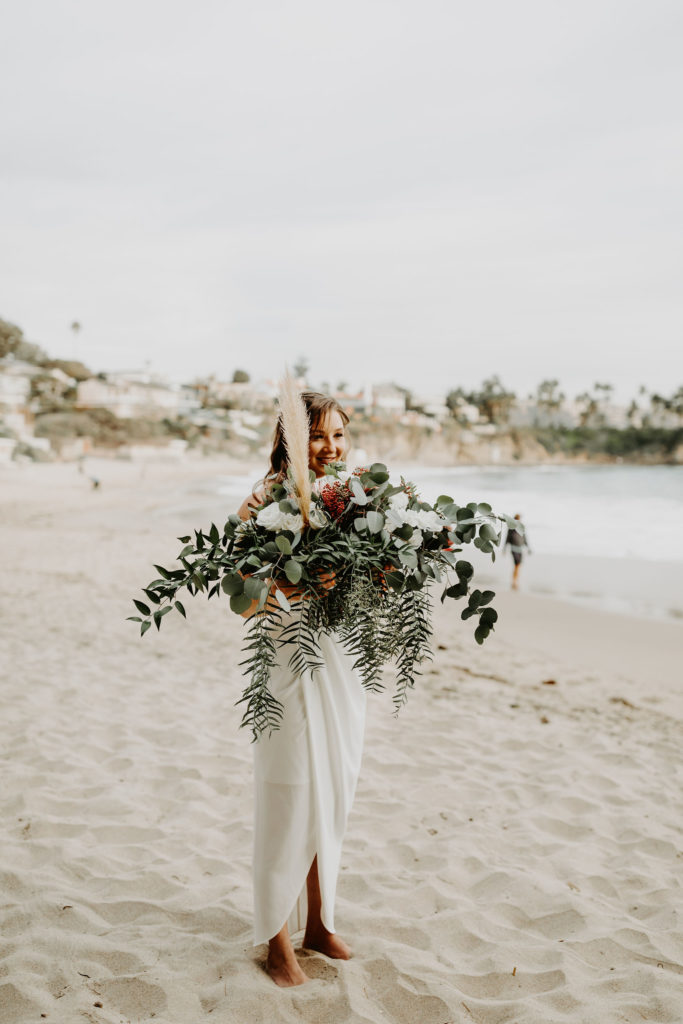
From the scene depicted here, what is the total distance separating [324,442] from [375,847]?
7.05ft

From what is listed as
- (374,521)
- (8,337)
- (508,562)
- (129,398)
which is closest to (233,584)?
(374,521)

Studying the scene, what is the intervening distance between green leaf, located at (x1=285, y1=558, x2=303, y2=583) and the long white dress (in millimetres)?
473

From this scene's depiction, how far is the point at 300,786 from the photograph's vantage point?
2309mm

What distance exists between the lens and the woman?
2.30m

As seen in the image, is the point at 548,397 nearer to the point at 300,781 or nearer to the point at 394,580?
the point at 300,781

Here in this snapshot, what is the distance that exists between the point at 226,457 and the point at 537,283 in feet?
220

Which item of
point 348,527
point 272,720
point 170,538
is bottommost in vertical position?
point 170,538

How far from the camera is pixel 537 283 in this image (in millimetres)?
109438

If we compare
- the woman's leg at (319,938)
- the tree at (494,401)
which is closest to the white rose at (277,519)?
the woman's leg at (319,938)

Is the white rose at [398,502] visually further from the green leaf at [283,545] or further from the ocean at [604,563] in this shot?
the ocean at [604,563]

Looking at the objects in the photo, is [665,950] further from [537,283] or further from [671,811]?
[537,283]

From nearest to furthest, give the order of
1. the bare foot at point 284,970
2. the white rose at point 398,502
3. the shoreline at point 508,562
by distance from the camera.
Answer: the white rose at point 398,502
the bare foot at point 284,970
the shoreline at point 508,562

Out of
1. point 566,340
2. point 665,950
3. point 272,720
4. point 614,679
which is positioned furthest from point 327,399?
point 566,340

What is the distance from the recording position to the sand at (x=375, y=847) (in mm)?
2412
